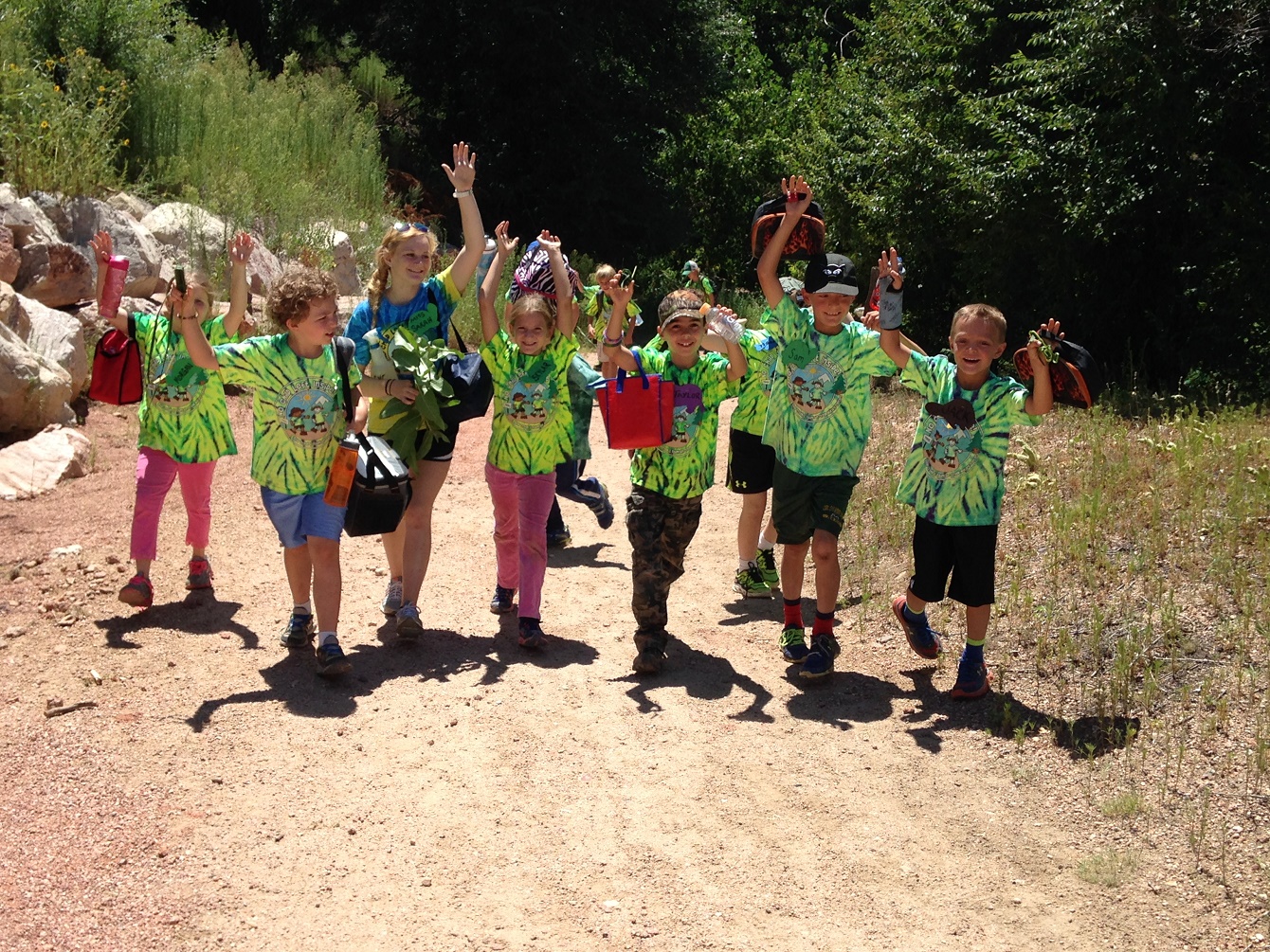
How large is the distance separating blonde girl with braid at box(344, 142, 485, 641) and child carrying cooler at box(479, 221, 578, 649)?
0.17m

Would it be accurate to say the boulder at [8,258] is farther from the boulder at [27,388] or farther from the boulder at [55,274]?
the boulder at [27,388]

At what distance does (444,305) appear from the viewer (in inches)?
247

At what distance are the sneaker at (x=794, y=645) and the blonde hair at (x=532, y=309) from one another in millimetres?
1788

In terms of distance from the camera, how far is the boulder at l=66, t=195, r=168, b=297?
11.7 meters

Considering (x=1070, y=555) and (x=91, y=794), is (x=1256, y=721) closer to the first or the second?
(x=1070, y=555)

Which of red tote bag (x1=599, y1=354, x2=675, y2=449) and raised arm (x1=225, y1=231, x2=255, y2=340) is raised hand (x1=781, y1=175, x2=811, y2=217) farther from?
raised arm (x1=225, y1=231, x2=255, y2=340)

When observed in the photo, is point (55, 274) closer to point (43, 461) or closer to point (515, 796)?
point (43, 461)

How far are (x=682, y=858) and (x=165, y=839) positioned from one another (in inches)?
68.8

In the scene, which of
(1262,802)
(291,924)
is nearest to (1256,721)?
(1262,802)

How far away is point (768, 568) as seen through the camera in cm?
738

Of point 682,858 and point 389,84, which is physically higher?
point 389,84

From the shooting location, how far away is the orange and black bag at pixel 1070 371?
205 inches

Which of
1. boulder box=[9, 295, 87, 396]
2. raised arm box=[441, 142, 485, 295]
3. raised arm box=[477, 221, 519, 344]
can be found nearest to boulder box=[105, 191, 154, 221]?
boulder box=[9, 295, 87, 396]

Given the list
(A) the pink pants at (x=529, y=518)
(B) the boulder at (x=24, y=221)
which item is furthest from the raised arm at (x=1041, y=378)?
(B) the boulder at (x=24, y=221)
